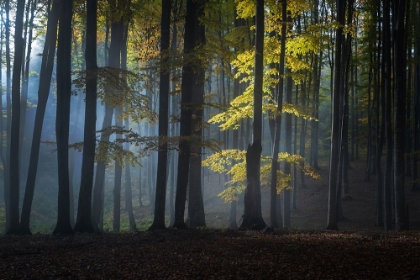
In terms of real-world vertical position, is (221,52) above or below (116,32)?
below

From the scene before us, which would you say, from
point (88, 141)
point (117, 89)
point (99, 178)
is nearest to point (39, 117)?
point (88, 141)

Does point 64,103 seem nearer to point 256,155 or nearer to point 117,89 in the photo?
point 117,89

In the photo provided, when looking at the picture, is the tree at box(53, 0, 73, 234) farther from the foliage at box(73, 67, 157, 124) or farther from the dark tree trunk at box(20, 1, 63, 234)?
the dark tree trunk at box(20, 1, 63, 234)

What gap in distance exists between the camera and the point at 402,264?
762cm

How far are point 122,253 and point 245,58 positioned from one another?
7.79 metres

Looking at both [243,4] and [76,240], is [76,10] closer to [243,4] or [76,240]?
[243,4]

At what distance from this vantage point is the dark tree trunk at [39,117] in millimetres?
14625

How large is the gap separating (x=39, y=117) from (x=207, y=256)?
957 cm

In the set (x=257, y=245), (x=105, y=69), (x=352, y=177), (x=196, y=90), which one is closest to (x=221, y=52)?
(x=196, y=90)

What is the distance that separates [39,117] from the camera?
48.5 ft

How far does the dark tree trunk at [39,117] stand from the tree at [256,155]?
7.78m

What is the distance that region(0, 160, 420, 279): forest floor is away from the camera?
733cm

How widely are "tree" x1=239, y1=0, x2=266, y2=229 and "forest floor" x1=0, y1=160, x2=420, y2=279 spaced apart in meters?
0.88

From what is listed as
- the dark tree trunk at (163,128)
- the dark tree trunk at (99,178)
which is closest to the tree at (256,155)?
the dark tree trunk at (163,128)
